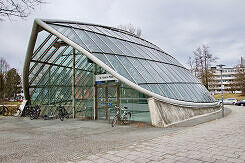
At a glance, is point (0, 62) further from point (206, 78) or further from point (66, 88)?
point (206, 78)

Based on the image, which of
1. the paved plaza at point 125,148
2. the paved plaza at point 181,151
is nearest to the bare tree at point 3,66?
the paved plaza at point 125,148

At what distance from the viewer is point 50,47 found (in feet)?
50.6

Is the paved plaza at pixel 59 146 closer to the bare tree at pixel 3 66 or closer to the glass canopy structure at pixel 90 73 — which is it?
the glass canopy structure at pixel 90 73

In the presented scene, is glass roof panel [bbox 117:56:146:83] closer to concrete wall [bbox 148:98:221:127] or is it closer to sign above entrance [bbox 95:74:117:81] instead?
sign above entrance [bbox 95:74:117:81]

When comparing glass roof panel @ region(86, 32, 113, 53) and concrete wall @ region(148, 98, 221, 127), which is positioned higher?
glass roof panel @ region(86, 32, 113, 53)

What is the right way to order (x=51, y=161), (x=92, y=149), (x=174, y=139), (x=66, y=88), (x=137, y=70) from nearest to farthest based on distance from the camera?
→ (x=51, y=161) → (x=92, y=149) → (x=174, y=139) → (x=137, y=70) → (x=66, y=88)

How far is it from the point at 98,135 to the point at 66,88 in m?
8.82

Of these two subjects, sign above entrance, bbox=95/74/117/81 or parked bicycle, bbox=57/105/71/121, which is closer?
sign above entrance, bbox=95/74/117/81

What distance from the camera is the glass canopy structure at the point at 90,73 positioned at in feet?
38.6

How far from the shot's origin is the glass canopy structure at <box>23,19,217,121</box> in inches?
463

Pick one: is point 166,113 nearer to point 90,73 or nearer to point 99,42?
point 90,73

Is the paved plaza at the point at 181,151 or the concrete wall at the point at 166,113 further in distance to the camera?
the concrete wall at the point at 166,113

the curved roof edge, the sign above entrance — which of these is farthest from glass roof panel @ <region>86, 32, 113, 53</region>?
the curved roof edge

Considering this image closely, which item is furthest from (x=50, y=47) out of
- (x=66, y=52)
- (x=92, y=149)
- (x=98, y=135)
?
(x=92, y=149)
